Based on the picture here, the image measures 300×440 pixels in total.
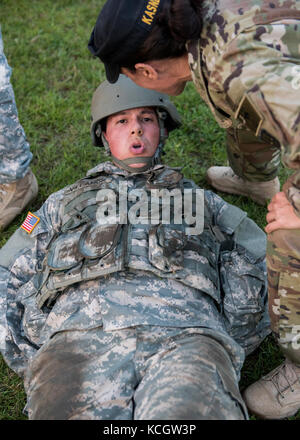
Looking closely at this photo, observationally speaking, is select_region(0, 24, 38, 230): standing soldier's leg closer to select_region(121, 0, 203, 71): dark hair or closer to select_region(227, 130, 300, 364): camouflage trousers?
select_region(121, 0, 203, 71): dark hair

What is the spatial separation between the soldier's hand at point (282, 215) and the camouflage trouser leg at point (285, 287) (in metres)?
0.03

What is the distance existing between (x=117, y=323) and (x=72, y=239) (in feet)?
2.11

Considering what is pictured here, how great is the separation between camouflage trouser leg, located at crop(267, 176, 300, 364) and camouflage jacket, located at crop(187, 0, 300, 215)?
0.25 m

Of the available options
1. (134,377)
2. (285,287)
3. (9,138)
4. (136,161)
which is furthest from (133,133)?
(134,377)

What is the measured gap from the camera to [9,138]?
4.05 m

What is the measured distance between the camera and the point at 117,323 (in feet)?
8.80

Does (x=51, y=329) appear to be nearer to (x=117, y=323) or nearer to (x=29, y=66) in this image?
(x=117, y=323)

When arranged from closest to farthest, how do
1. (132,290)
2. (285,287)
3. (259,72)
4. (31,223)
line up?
(259,72) < (285,287) < (132,290) < (31,223)

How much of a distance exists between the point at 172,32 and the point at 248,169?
202 centimetres

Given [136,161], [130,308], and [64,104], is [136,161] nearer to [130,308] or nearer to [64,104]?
[130,308]

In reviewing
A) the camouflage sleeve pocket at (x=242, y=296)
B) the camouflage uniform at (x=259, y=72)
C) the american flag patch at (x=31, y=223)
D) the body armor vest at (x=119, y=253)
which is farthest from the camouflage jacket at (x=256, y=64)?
the american flag patch at (x=31, y=223)

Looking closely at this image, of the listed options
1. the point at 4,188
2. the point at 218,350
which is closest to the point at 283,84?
the point at 218,350

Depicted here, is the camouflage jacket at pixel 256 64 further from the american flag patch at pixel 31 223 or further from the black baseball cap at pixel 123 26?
the american flag patch at pixel 31 223

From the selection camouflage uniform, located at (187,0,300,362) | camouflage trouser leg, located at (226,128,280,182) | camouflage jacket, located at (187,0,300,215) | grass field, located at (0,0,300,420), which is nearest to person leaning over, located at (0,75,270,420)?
camouflage trouser leg, located at (226,128,280,182)
